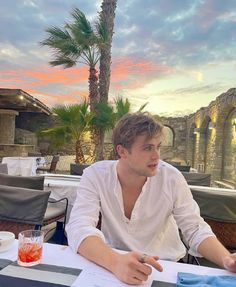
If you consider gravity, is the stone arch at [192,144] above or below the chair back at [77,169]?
above

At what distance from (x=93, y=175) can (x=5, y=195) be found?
89 cm

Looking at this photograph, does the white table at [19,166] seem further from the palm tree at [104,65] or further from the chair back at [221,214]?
the chair back at [221,214]

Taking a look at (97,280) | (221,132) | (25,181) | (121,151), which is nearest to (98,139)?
(221,132)

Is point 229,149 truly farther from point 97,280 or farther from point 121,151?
point 97,280

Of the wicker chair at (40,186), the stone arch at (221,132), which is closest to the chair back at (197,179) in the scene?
the wicker chair at (40,186)

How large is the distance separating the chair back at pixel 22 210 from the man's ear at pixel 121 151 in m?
0.73

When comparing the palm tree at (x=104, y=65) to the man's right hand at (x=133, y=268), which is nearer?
the man's right hand at (x=133, y=268)

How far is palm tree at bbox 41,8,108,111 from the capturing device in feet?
21.1

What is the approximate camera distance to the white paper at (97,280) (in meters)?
0.84

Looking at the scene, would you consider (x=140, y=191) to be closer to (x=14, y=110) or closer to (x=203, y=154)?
(x=203, y=154)

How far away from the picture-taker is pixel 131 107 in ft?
21.7

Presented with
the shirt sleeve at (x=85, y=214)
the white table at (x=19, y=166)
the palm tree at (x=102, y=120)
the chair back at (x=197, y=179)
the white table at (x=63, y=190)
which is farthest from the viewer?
the palm tree at (x=102, y=120)

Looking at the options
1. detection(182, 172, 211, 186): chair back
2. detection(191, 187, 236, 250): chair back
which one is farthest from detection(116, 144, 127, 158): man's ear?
detection(182, 172, 211, 186): chair back

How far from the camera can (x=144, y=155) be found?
1.31m
